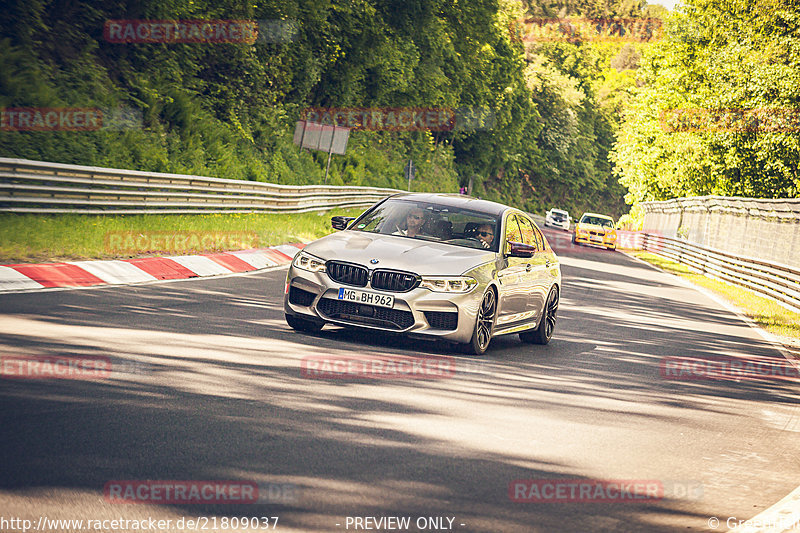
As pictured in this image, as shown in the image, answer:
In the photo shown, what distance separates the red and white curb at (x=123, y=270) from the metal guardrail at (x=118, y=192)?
6.41 feet

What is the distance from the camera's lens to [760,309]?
835 inches

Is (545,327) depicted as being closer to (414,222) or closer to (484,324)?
(484,324)

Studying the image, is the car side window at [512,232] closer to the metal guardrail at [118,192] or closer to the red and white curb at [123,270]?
the red and white curb at [123,270]

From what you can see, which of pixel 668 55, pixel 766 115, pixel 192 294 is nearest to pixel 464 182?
pixel 668 55

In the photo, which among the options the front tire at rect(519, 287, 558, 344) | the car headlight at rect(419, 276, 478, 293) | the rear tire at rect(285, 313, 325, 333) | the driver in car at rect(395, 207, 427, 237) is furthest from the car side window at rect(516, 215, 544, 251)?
the rear tire at rect(285, 313, 325, 333)

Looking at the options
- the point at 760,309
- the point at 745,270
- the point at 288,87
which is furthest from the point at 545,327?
the point at 288,87

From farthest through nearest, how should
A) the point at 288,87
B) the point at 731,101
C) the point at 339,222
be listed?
1. the point at 731,101
2. the point at 288,87
3. the point at 339,222

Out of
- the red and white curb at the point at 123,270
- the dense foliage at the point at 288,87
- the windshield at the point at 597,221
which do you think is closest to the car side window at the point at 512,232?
the red and white curb at the point at 123,270

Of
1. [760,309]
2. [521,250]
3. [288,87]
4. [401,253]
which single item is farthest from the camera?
[288,87]

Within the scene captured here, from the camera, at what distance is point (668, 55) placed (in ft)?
205

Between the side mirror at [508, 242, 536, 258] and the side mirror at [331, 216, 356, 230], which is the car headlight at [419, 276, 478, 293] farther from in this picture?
the side mirror at [331, 216, 356, 230]

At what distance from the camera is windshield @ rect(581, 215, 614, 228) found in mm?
46406

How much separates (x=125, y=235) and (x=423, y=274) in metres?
7.95

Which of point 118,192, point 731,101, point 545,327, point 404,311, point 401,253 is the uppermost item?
point 731,101
